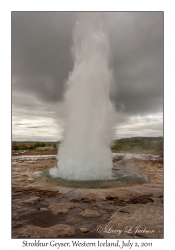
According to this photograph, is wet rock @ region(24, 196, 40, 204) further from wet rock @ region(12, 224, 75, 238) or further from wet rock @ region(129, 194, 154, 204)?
wet rock @ region(129, 194, 154, 204)

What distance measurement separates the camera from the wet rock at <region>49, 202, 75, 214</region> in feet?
23.9

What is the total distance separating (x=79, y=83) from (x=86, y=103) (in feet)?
5.67

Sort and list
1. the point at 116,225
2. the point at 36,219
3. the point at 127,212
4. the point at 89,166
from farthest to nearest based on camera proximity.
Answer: the point at 89,166
the point at 127,212
the point at 36,219
the point at 116,225

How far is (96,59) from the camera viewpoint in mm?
15008

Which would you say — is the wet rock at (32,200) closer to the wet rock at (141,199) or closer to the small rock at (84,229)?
the small rock at (84,229)

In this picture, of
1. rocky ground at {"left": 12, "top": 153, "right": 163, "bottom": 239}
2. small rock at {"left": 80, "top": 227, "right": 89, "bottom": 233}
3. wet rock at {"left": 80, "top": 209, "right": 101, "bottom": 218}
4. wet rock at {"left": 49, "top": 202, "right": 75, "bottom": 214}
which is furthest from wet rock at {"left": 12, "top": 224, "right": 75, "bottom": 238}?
wet rock at {"left": 49, "top": 202, "right": 75, "bottom": 214}

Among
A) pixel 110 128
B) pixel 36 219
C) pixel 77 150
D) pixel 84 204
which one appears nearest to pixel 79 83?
pixel 110 128

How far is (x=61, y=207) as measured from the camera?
25.2 feet

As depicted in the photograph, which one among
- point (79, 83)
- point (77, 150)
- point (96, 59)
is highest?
point (96, 59)

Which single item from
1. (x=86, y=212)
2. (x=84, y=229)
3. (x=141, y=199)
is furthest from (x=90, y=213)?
(x=141, y=199)

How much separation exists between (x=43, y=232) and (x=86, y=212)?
1954 millimetres

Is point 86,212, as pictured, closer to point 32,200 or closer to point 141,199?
point 32,200

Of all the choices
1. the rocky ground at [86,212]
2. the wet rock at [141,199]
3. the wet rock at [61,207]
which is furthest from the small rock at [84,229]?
the wet rock at [141,199]

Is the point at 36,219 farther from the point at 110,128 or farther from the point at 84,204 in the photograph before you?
the point at 110,128
